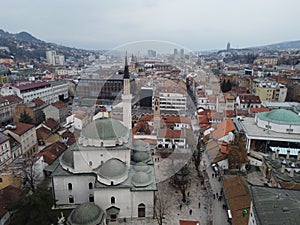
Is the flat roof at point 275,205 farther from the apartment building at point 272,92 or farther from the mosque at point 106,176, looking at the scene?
the apartment building at point 272,92

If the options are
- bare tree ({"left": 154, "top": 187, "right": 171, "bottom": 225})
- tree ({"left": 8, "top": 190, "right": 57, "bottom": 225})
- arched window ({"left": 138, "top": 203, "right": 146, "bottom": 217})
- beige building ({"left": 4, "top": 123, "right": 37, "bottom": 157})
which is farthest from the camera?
beige building ({"left": 4, "top": 123, "right": 37, "bottom": 157})

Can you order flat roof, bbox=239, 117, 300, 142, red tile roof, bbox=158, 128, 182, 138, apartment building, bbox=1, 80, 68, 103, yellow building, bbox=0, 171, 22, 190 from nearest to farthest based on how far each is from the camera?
yellow building, bbox=0, 171, 22, 190 → flat roof, bbox=239, 117, 300, 142 → red tile roof, bbox=158, 128, 182, 138 → apartment building, bbox=1, 80, 68, 103

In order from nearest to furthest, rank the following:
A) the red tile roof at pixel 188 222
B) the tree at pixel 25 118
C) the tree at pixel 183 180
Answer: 1. the red tile roof at pixel 188 222
2. the tree at pixel 183 180
3. the tree at pixel 25 118

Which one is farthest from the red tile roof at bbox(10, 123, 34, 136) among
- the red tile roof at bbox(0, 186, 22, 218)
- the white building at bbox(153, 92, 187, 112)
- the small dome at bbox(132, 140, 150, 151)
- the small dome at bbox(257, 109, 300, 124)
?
the small dome at bbox(257, 109, 300, 124)

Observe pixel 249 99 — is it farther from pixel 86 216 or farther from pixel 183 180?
pixel 86 216

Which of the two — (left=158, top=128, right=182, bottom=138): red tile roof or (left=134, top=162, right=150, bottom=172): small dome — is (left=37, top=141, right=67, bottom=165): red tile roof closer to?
(left=134, top=162, right=150, bottom=172): small dome

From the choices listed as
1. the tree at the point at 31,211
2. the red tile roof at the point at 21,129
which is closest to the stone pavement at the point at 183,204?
the tree at the point at 31,211

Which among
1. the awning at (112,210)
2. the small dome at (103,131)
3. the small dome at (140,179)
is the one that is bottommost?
the awning at (112,210)

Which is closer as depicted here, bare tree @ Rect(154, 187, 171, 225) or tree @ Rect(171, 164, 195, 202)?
bare tree @ Rect(154, 187, 171, 225)
